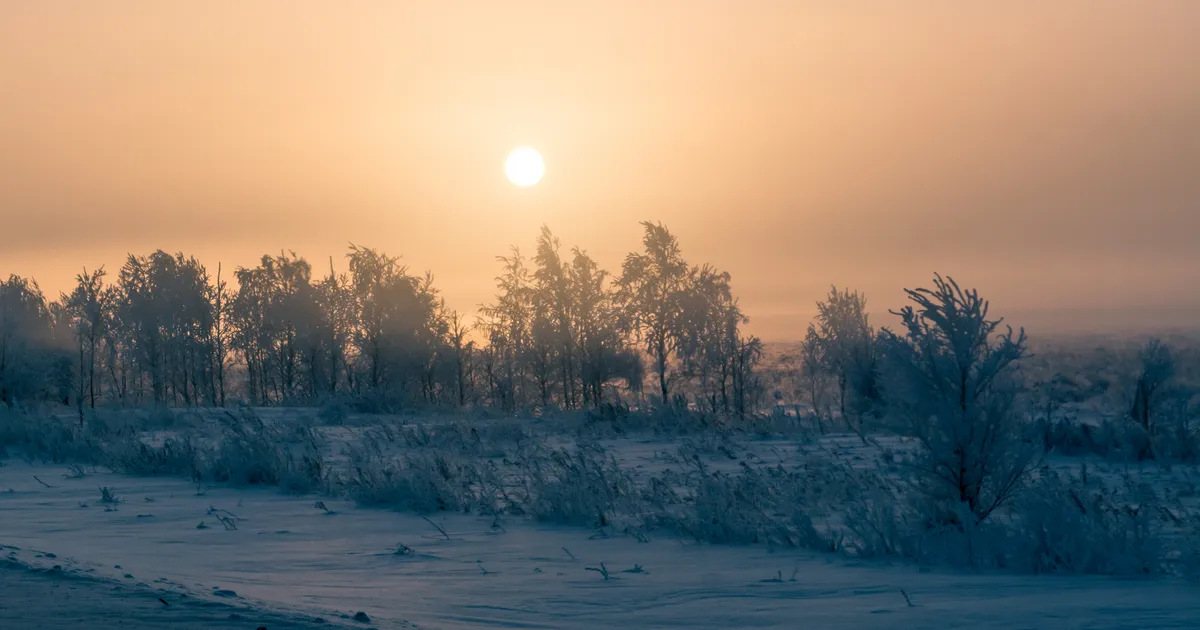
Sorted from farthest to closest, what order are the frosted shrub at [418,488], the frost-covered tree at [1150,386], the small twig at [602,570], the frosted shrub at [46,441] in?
the frost-covered tree at [1150,386]
the frosted shrub at [46,441]
the frosted shrub at [418,488]
the small twig at [602,570]

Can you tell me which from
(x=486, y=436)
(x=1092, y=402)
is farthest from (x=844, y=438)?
(x=1092, y=402)

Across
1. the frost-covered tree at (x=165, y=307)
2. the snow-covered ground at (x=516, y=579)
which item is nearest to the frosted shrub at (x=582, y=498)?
the snow-covered ground at (x=516, y=579)

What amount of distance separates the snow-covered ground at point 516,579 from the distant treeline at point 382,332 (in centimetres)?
3109

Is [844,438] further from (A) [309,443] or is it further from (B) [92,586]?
(B) [92,586]

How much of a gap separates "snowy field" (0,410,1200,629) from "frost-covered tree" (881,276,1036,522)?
1200mm

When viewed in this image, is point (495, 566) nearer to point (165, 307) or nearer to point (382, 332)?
point (382, 332)

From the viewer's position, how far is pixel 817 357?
5047 cm

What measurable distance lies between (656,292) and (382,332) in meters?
16.9

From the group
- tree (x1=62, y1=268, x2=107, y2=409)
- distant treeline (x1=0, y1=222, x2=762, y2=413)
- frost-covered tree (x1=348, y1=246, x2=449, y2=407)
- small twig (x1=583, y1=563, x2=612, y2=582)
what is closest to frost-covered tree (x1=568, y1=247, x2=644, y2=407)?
distant treeline (x1=0, y1=222, x2=762, y2=413)

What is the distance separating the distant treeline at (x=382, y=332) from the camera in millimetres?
41875

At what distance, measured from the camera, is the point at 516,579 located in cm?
676

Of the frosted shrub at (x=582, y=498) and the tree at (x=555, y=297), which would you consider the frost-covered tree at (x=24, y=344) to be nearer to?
the tree at (x=555, y=297)

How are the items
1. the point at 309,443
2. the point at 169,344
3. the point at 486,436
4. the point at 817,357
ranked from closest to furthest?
1. the point at 309,443
2. the point at 486,436
3. the point at 817,357
4. the point at 169,344

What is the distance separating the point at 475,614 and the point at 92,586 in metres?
2.28
